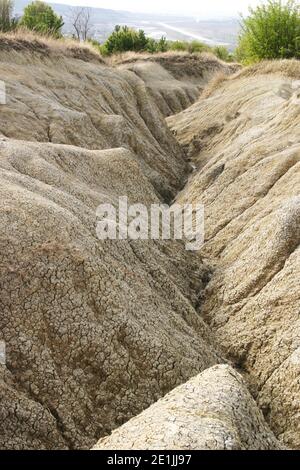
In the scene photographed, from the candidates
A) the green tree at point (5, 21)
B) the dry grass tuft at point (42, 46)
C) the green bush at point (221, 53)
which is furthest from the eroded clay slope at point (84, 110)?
the green bush at point (221, 53)

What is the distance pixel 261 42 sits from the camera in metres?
23.9

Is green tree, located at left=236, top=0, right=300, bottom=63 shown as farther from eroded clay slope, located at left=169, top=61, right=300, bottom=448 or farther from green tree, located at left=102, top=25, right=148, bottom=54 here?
green tree, located at left=102, top=25, right=148, bottom=54

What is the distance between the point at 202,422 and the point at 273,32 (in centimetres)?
2175

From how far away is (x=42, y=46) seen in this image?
18453mm

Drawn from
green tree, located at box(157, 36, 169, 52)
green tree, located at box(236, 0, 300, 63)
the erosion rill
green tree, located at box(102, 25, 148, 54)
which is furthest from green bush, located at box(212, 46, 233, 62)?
the erosion rill

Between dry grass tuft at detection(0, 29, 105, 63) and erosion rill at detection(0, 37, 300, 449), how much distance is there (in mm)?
3254

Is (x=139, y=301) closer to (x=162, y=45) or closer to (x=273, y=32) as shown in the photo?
(x=273, y=32)

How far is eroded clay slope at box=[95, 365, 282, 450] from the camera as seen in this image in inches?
157

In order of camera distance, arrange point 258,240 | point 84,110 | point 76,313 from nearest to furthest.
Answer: point 76,313 → point 258,240 → point 84,110

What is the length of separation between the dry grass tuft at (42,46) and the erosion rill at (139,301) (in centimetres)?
325

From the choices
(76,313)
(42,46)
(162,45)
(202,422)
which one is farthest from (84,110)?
(162,45)

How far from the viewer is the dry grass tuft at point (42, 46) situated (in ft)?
56.8

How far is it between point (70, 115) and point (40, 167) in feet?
17.8

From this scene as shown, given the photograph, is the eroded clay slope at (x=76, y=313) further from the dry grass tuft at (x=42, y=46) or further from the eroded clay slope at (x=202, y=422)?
the dry grass tuft at (x=42, y=46)
